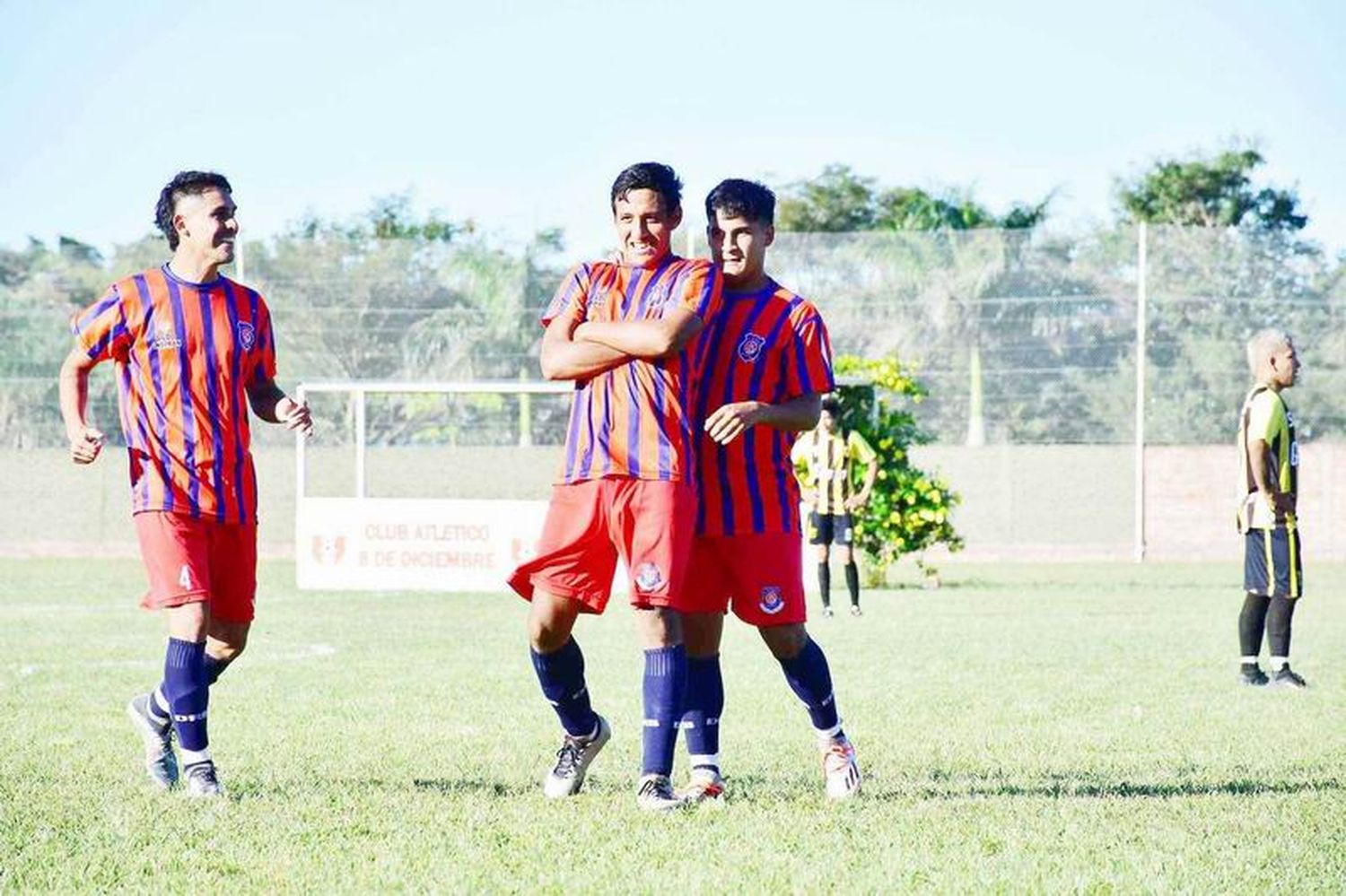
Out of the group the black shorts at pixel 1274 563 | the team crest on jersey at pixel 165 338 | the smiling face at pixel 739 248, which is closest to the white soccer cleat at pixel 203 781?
the team crest on jersey at pixel 165 338

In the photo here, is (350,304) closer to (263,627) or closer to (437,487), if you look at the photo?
(437,487)

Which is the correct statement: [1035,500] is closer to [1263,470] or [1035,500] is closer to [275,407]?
[1263,470]

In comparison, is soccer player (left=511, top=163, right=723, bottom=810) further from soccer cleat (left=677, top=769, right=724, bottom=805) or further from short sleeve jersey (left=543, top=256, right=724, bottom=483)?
soccer cleat (left=677, top=769, right=724, bottom=805)

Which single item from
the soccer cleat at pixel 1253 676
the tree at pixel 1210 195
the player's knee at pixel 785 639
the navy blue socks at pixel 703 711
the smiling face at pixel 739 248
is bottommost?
the soccer cleat at pixel 1253 676

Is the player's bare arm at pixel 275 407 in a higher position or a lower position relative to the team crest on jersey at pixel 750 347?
lower

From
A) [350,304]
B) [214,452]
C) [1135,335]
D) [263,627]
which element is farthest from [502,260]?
[214,452]

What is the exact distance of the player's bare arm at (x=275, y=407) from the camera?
6.81 metres

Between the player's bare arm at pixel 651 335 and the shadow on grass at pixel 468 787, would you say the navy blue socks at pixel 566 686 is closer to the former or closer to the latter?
the shadow on grass at pixel 468 787

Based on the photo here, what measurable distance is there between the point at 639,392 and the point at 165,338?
163 cm

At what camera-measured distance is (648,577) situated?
243 inches

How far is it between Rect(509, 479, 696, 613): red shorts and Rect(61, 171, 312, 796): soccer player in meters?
1.05

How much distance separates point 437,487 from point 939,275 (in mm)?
7648

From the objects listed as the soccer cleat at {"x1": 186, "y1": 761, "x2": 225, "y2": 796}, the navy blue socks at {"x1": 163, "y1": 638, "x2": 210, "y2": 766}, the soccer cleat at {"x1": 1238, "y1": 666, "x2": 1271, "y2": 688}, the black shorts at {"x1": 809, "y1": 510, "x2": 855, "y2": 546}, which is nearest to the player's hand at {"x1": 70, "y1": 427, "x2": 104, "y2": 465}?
the navy blue socks at {"x1": 163, "y1": 638, "x2": 210, "y2": 766}

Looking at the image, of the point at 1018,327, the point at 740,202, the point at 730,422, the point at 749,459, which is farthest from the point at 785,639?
the point at 1018,327
